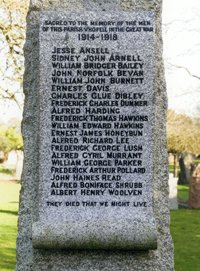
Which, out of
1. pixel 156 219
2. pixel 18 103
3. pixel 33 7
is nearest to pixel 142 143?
pixel 156 219

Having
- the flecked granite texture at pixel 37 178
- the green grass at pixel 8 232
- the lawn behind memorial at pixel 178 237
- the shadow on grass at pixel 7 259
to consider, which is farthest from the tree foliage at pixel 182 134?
the flecked granite texture at pixel 37 178

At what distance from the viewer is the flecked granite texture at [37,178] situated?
16.4ft

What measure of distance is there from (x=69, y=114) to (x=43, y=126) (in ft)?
0.79

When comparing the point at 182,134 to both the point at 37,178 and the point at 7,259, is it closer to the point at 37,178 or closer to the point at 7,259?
the point at 7,259

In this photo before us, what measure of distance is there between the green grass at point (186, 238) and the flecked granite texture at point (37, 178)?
525cm

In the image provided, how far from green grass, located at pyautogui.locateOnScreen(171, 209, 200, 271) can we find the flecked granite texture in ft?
17.2

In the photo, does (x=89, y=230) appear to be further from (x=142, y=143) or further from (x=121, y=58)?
(x=121, y=58)

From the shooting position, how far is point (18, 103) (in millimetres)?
17000

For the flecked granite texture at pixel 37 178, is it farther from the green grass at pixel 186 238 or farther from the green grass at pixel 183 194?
the green grass at pixel 183 194

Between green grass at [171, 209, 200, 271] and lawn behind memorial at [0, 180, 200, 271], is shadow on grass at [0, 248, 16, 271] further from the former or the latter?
green grass at [171, 209, 200, 271]

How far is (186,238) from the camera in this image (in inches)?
567

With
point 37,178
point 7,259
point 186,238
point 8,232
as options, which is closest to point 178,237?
point 186,238

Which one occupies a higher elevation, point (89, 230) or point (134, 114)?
point (134, 114)

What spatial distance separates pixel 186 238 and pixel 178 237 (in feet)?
0.67
